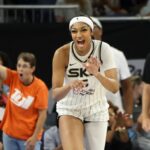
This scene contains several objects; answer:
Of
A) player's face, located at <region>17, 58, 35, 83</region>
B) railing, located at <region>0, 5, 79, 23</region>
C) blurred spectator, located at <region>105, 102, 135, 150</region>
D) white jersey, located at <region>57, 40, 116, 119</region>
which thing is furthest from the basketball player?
railing, located at <region>0, 5, 79, 23</region>

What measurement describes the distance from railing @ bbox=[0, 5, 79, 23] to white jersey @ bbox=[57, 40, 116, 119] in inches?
143

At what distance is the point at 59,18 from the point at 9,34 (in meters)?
0.89

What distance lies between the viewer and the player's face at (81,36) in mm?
6680

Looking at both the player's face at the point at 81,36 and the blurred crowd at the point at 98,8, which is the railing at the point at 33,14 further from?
the player's face at the point at 81,36

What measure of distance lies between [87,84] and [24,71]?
1.52 m

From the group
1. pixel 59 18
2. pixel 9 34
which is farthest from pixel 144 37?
pixel 9 34

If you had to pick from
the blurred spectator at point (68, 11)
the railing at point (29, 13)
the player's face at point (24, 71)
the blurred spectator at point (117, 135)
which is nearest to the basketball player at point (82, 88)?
the player's face at point (24, 71)

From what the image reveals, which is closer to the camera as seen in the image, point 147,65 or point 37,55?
point 147,65

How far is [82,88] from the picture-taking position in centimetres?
671

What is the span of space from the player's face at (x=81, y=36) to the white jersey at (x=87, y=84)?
10cm

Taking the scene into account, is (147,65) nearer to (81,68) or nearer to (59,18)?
(81,68)

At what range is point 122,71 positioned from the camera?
29.8 ft

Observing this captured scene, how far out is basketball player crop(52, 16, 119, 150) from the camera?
6680 mm

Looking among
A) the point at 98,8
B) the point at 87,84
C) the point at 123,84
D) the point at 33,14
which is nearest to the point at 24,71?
the point at 87,84
